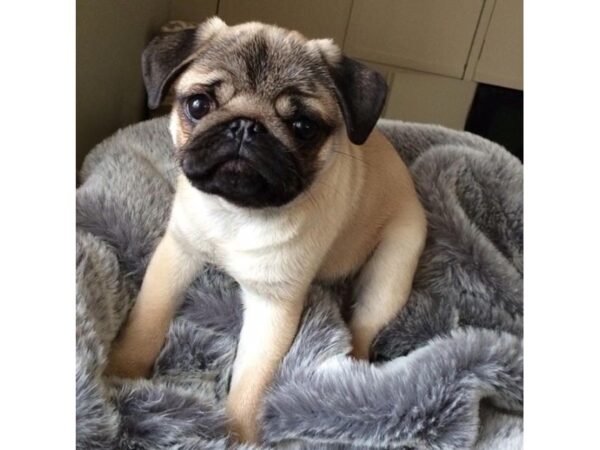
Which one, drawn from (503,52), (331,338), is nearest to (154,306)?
(331,338)

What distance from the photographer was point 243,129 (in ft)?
3.50

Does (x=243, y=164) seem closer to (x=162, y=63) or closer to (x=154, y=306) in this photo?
(x=162, y=63)

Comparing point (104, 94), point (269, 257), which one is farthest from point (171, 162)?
point (269, 257)

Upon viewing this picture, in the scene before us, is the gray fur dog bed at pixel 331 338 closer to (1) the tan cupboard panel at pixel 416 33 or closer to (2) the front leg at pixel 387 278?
(2) the front leg at pixel 387 278

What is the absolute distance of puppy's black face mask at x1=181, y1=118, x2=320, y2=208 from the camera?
1062 mm

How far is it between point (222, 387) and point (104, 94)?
886mm

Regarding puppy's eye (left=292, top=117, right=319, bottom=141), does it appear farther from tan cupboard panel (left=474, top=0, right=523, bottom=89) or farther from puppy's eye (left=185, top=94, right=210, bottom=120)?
tan cupboard panel (left=474, top=0, right=523, bottom=89)

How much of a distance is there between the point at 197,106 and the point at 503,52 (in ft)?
5.44

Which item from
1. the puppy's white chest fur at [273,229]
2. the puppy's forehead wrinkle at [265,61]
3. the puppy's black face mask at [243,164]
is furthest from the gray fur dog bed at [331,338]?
the puppy's forehead wrinkle at [265,61]

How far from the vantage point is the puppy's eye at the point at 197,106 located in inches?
45.3

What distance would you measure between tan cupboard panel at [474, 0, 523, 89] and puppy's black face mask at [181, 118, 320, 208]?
5.29 feet

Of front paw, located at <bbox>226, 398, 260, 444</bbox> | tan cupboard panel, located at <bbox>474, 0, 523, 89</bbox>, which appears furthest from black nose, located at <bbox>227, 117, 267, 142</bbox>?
tan cupboard panel, located at <bbox>474, 0, 523, 89</bbox>
